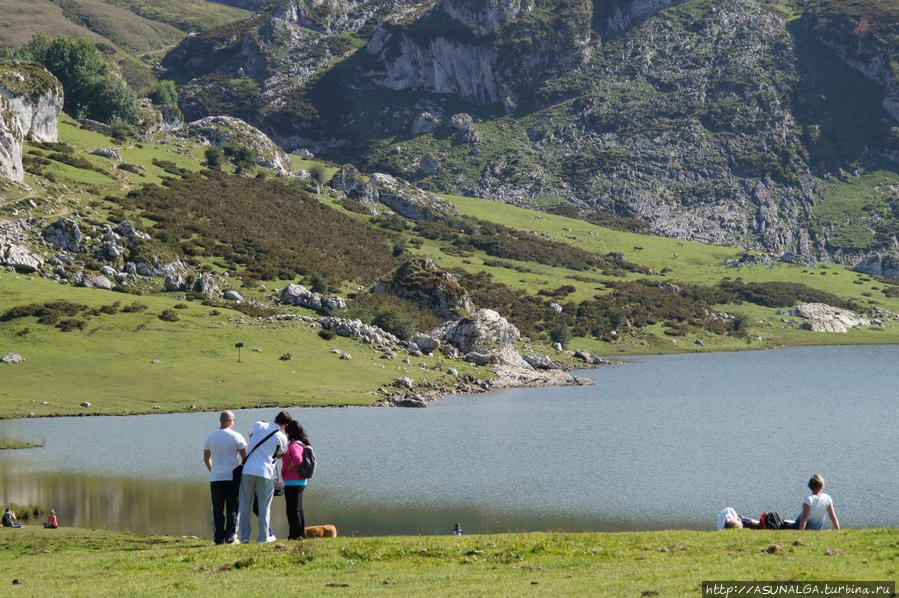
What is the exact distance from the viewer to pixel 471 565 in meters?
20.1

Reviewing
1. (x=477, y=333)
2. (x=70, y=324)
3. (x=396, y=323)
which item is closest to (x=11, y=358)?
(x=70, y=324)

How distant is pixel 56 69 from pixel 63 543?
645 feet

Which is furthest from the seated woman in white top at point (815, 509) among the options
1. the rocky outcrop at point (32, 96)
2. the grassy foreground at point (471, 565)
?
the rocky outcrop at point (32, 96)

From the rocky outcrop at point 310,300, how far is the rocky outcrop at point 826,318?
116m

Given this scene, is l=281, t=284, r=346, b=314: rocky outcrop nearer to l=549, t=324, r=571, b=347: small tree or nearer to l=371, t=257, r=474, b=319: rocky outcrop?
l=371, t=257, r=474, b=319: rocky outcrop

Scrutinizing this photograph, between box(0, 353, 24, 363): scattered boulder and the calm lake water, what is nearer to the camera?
the calm lake water

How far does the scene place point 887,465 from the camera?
5178cm

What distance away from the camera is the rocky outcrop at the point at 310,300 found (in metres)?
112

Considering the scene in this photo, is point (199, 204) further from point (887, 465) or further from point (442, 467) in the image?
point (887, 465)

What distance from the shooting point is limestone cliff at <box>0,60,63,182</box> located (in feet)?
381

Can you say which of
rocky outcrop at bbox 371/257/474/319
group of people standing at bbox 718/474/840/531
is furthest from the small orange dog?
rocky outcrop at bbox 371/257/474/319

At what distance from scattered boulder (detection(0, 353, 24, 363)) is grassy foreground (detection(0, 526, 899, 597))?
5762 centimetres

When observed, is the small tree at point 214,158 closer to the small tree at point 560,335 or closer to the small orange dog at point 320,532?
the small tree at point 560,335

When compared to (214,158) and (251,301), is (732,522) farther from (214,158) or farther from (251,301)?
(214,158)
